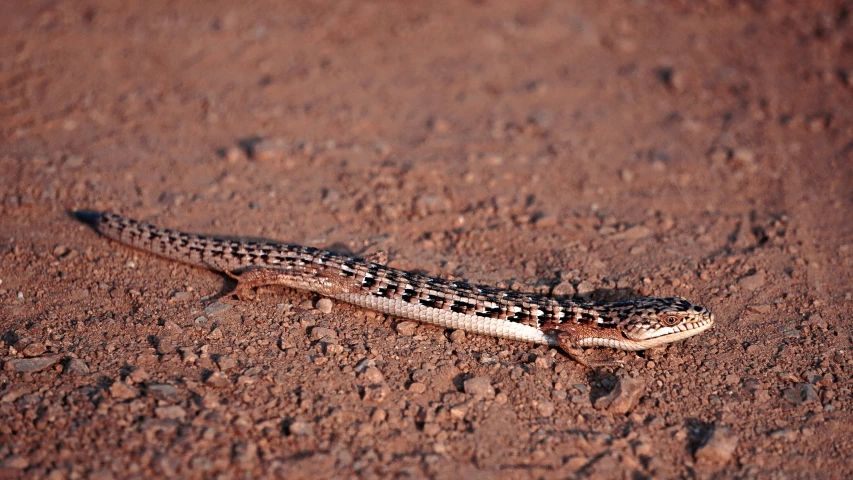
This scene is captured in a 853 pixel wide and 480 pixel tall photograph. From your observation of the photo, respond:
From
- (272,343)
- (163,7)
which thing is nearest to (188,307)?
(272,343)

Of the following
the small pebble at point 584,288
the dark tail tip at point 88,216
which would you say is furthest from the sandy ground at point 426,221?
the dark tail tip at point 88,216

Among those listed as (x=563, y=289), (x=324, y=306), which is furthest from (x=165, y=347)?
(x=563, y=289)

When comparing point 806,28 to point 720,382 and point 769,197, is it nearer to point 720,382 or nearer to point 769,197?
point 769,197

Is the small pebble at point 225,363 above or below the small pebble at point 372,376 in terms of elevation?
above

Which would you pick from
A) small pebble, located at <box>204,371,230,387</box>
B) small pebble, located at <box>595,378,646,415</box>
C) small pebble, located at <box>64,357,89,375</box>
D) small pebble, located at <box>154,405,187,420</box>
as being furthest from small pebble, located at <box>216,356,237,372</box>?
small pebble, located at <box>595,378,646,415</box>

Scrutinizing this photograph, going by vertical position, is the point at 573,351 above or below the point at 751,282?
above

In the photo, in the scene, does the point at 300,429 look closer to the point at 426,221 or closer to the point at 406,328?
the point at 406,328

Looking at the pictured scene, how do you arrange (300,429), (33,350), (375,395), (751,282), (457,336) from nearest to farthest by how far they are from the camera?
(300,429), (375,395), (33,350), (457,336), (751,282)

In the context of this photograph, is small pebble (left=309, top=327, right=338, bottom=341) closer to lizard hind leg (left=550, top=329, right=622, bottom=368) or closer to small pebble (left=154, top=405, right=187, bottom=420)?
small pebble (left=154, top=405, right=187, bottom=420)

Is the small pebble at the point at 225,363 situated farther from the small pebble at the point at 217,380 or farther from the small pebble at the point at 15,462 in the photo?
the small pebble at the point at 15,462
